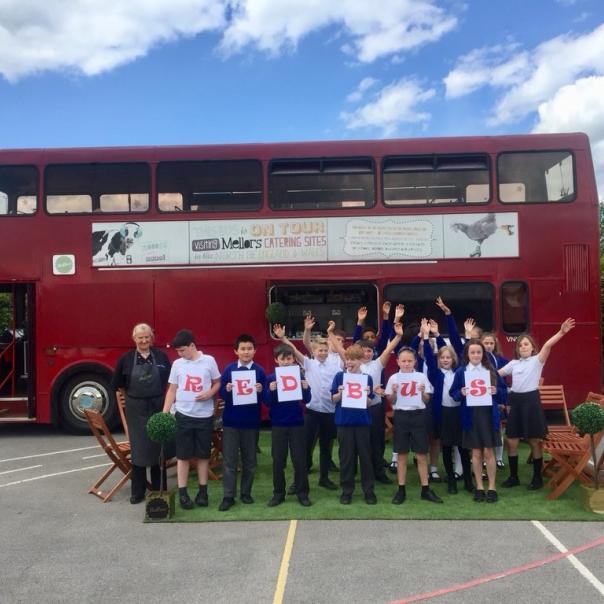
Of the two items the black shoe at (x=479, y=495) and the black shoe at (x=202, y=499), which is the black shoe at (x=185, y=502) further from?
the black shoe at (x=479, y=495)

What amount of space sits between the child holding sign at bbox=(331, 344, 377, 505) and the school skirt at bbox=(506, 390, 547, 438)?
1.58 metres

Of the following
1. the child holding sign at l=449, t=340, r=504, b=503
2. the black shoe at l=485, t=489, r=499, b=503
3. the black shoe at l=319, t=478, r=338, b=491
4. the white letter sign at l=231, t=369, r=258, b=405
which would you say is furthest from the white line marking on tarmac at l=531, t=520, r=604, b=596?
the white letter sign at l=231, t=369, r=258, b=405

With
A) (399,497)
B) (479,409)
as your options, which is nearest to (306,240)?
(479,409)

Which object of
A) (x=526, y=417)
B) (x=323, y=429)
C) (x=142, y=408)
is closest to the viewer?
(x=142, y=408)

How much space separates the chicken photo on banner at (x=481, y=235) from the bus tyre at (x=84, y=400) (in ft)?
18.5

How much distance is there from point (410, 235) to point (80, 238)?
16.2 feet

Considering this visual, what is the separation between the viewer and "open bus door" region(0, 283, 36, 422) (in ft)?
29.6

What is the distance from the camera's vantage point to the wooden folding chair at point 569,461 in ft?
17.8

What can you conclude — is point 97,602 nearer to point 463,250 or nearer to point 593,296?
point 463,250

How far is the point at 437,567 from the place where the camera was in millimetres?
4066

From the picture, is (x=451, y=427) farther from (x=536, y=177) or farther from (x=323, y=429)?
(x=536, y=177)

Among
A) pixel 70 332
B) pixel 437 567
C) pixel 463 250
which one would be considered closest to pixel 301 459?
pixel 437 567

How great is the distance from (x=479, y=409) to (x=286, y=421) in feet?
5.95

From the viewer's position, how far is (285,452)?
5.53 metres
